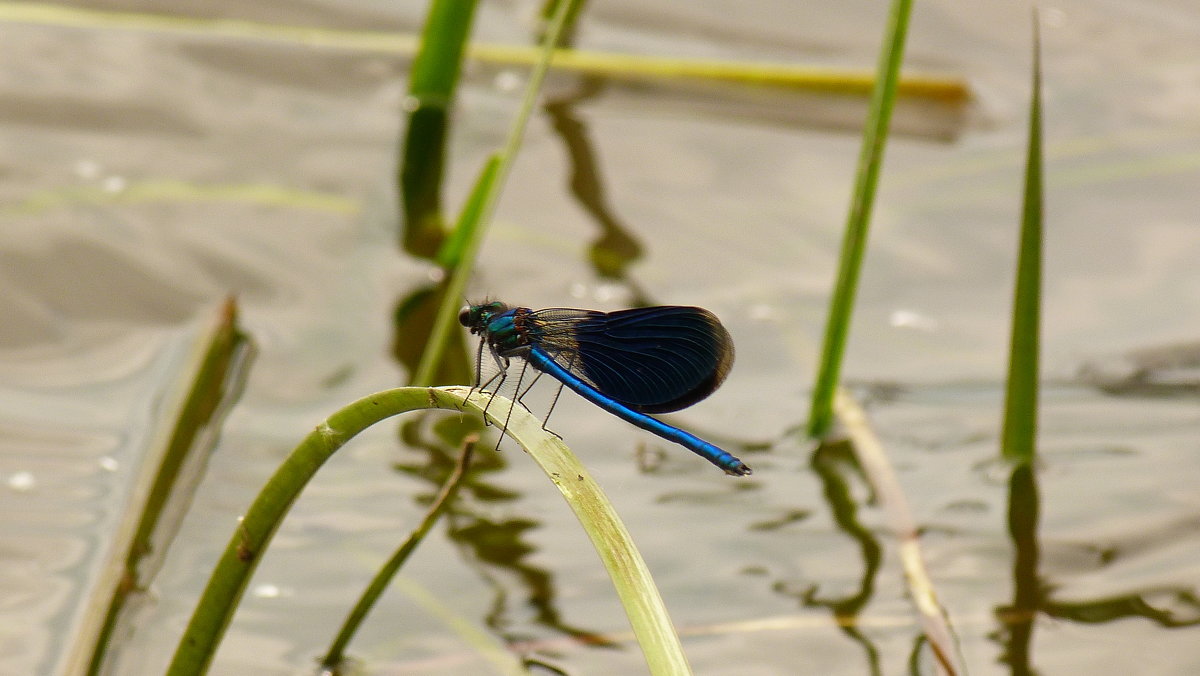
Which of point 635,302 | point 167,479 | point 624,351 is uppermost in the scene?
point 624,351

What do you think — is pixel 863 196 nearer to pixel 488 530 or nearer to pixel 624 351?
pixel 624 351

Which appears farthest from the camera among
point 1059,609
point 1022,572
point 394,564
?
point 1022,572

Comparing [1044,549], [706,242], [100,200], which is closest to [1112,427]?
[1044,549]

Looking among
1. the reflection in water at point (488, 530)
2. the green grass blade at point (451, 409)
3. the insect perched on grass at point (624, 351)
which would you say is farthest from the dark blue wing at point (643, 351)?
the green grass blade at point (451, 409)

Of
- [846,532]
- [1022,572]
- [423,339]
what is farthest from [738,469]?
[423,339]

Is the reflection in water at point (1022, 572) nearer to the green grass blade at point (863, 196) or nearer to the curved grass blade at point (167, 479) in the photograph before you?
the green grass blade at point (863, 196)
